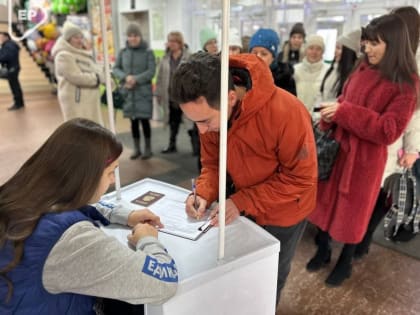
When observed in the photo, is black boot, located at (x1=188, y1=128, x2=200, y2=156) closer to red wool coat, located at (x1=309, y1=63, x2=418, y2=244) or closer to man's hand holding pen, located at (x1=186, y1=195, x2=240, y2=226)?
red wool coat, located at (x1=309, y1=63, x2=418, y2=244)

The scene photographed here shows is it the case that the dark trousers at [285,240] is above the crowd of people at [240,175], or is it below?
below

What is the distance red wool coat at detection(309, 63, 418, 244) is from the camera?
1.59 meters

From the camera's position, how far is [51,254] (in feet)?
2.46

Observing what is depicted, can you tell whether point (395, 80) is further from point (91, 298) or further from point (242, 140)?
point (91, 298)

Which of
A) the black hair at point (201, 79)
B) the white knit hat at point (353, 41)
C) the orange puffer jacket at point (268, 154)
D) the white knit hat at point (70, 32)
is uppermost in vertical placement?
the white knit hat at point (70, 32)

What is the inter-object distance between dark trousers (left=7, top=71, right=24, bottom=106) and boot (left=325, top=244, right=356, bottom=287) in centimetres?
663

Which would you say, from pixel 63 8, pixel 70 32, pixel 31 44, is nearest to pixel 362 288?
pixel 70 32

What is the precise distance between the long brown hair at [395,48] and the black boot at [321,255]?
0.97 m

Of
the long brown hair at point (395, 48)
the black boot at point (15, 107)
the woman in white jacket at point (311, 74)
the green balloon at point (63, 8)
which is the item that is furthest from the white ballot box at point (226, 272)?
the green balloon at point (63, 8)

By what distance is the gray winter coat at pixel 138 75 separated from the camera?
12.1ft

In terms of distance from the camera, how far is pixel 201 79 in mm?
924

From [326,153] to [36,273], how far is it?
1.42m

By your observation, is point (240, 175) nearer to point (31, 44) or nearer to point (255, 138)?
point (255, 138)

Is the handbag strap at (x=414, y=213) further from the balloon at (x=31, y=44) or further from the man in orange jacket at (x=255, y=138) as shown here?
the balloon at (x=31, y=44)
